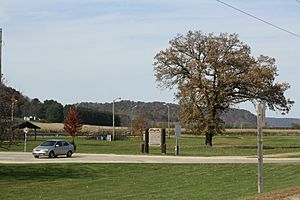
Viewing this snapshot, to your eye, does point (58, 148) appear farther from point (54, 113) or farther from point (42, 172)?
point (54, 113)

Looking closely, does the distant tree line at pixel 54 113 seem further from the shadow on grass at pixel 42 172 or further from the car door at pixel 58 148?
the shadow on grass at pixel 42 172

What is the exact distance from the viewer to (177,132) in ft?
178

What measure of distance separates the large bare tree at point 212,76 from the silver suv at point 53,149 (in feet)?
69.0

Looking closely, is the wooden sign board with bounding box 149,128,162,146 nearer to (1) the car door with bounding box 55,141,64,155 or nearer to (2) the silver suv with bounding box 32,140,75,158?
(2) the silver suv with bounding box 32,140,75,158

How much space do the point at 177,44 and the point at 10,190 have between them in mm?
43062

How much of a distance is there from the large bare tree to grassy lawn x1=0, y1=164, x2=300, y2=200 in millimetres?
30333

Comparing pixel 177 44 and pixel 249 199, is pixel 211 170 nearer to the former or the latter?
pixel 249 199

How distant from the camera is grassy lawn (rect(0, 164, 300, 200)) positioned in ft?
78.8

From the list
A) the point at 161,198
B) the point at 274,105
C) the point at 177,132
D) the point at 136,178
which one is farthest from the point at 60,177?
the point at 274,105

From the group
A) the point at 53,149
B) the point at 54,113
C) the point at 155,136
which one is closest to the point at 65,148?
the point at 53,149

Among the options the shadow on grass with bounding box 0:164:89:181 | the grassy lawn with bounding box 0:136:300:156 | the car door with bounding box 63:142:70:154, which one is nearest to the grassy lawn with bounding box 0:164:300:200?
the shadow on grass with bounding box 0:164:89:181

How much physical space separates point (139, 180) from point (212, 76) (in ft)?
125

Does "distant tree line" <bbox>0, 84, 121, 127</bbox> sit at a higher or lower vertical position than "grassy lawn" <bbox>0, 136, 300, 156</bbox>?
higher

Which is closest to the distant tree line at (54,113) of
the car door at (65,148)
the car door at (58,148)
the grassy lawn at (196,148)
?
the grassy lawn at (196,148)
